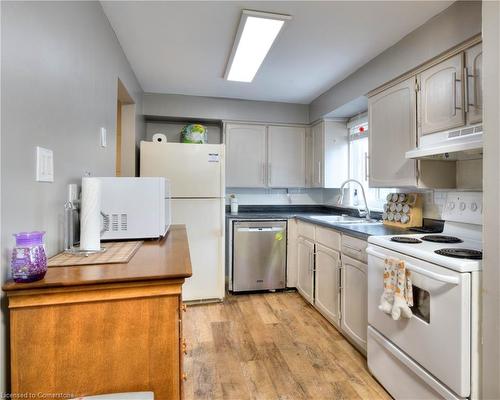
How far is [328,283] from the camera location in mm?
2512

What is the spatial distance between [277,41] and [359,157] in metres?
1.74

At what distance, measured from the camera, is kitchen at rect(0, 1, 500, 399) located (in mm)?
850

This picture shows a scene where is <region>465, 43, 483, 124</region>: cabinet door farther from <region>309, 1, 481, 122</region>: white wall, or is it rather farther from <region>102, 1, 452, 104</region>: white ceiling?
<region>102, 1, 452, 104</region>: white ceiling

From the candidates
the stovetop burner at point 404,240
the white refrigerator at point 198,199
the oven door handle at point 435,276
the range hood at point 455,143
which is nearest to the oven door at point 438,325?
the oven door handle at point 435,276

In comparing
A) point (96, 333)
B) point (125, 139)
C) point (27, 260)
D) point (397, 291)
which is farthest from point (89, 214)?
point (125, 139)

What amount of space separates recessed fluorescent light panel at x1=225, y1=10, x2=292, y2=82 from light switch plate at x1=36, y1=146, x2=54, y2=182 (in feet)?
4.68

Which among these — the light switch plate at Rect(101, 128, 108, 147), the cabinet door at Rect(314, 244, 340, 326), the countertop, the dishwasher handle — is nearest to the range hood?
the countertop

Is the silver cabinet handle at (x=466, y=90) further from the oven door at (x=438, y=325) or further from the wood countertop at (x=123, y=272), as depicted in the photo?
the wood countertop at (x=123, y=272)

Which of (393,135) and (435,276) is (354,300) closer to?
A: (435,276)

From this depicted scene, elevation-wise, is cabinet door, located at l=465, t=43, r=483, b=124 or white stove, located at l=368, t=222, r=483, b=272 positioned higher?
cabinet door, located at l=465, t=43, r=483, b=124

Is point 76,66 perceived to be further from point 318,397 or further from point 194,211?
point 318,397

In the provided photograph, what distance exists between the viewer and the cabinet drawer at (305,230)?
288 cm

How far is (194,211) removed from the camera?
2932 millimetres

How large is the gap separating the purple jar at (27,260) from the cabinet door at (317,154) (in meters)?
3.06
